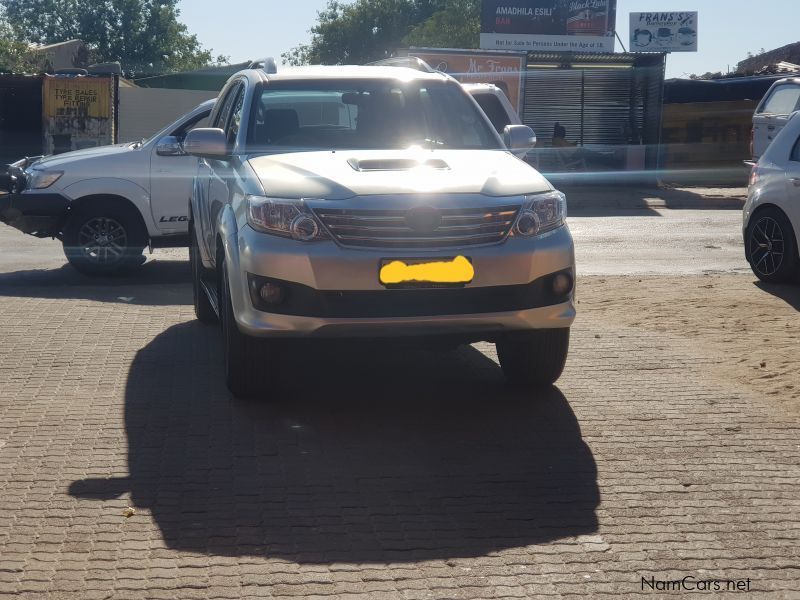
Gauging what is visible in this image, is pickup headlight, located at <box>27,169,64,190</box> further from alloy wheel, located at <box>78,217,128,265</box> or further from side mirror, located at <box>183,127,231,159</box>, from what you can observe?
side mirror, located at <box>183,127,231,159</box>

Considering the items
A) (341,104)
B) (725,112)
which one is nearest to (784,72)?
(725,112)

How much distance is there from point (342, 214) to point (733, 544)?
2.46 m

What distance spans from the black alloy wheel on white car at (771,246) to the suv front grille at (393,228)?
5633 millimetres

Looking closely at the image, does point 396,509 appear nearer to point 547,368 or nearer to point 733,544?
point 733,544

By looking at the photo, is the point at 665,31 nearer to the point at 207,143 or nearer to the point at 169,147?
the point at 169,147

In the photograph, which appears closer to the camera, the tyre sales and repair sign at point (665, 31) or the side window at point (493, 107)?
the side window at point (493, 107)

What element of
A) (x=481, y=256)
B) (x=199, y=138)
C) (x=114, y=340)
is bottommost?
(x=114, y=340)

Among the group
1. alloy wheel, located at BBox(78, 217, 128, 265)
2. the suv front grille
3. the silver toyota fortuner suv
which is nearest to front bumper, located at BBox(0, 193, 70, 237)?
alloy wheel, located at BBox(78, 217, 128, 265)

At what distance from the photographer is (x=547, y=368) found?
6.55m

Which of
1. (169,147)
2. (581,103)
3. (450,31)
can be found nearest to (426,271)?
(169,147)

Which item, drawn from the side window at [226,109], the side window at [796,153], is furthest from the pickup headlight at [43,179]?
the side window at [796,153]

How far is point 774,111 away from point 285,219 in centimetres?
1596

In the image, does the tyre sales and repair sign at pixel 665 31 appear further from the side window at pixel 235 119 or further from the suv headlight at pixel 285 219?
the suv headlight at pixel 285 219

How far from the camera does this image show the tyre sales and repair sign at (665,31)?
1585 inches
